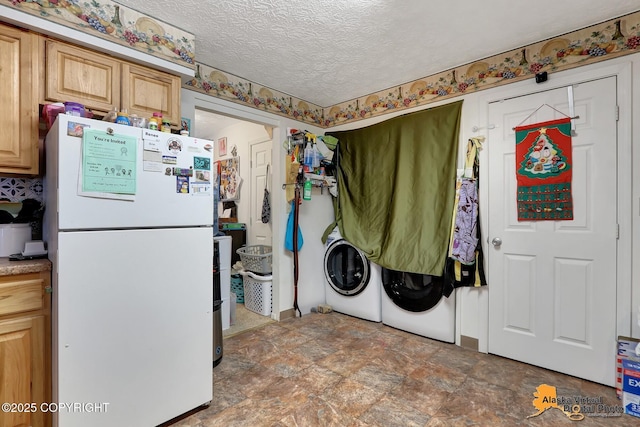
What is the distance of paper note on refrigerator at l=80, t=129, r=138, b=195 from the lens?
1.34 meters

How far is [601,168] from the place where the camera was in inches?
78.0

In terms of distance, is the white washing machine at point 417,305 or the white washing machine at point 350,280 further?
the white washing machine at point 350,280

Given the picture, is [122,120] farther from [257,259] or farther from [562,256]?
[562,256]

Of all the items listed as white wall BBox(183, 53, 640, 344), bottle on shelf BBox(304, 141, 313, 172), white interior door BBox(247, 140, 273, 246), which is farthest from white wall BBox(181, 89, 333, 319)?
white interior door BBox(247, 140, 273, 246)

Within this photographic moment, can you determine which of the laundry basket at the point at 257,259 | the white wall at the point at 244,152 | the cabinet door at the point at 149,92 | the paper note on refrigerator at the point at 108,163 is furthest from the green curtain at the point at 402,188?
the paper note on refrigerator at the point at 108,163

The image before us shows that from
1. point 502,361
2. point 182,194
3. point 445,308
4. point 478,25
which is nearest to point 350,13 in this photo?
point 478,25

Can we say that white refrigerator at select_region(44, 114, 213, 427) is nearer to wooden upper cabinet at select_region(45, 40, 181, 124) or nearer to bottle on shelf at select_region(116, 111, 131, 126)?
bottle on shelf at select_region(116, 111, 131, 126)

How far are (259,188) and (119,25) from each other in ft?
7.82

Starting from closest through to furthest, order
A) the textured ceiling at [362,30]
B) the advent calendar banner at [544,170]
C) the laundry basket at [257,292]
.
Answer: the textured ceiling at [362,30], the advent calendar banner at [544,170], the laundry basket at [257,292]

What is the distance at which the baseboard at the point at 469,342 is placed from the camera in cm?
250

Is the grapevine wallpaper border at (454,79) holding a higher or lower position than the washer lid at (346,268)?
higher

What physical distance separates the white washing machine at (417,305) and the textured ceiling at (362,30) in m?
1.94

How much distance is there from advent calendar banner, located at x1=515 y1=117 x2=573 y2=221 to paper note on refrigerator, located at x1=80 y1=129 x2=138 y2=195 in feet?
8.58

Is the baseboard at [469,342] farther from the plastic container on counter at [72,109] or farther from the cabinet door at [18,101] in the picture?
the cabinet door at [18,101]
